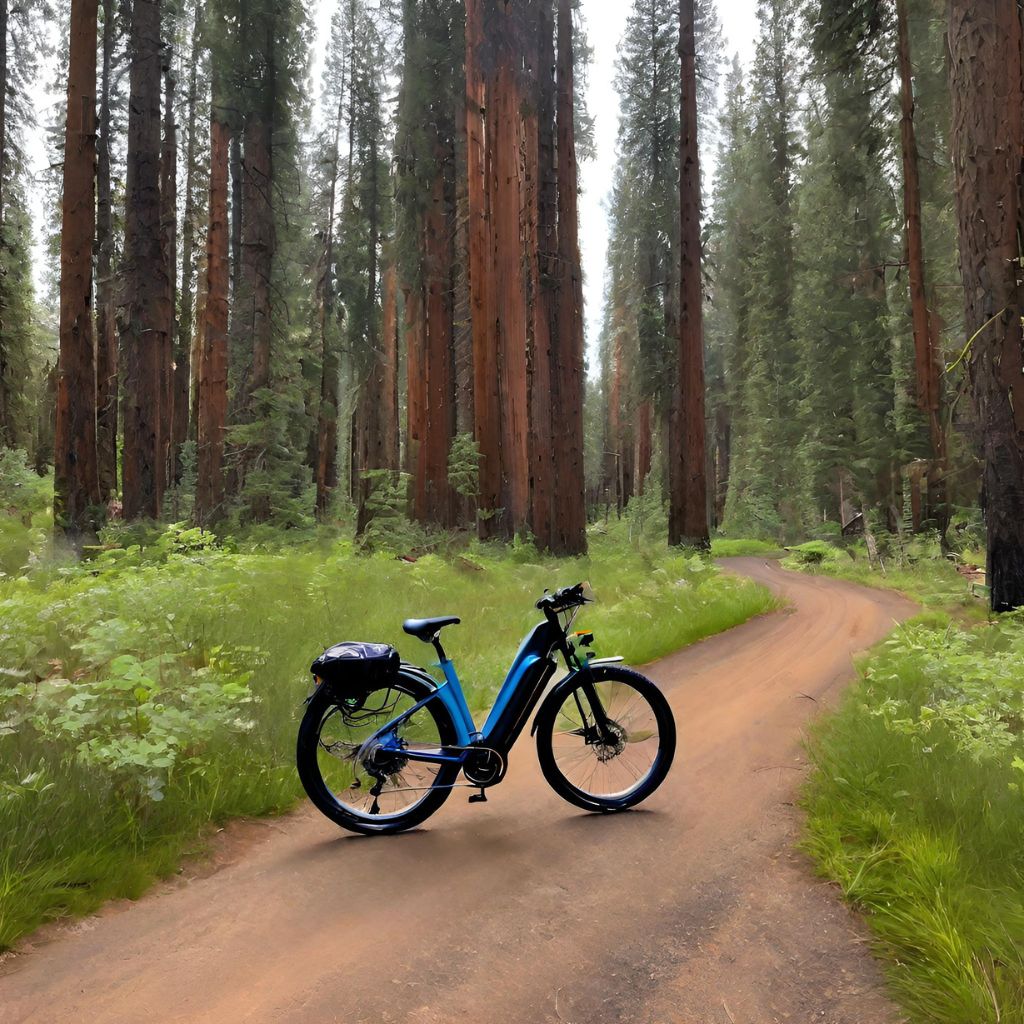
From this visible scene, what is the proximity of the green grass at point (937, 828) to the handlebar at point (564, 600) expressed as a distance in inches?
64.3

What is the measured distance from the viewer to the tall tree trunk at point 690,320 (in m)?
16.0

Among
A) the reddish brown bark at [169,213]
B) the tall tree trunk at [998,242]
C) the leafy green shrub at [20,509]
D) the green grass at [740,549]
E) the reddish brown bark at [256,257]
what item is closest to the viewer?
the tall tree trunk at [998,242]

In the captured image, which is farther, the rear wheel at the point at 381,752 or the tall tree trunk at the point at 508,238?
the tall tree trunk at the point at 508,238

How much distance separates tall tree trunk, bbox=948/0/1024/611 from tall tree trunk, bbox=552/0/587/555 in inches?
305

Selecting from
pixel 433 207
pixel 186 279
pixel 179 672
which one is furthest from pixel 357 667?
pixel 186 279

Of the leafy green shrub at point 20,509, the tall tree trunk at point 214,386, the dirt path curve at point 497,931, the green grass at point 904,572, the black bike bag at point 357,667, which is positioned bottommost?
the dirt path curve at point 497,931

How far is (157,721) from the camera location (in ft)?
11.7

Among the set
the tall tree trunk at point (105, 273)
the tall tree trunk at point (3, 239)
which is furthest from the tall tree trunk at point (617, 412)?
the tall tree trunk at point (3, 239)

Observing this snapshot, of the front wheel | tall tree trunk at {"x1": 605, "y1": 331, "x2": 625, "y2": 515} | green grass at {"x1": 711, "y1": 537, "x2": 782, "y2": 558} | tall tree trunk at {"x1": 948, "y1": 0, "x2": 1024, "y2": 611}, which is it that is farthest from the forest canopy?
tall tree trunk at {"x1": 605, "y1": 331, "x2": 625, "y2": 515}

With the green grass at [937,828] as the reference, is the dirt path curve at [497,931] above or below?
below

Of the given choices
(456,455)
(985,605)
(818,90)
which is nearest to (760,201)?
(818,90)

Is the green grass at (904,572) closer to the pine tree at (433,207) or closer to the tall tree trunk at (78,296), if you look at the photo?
the pine tree at (433,207)

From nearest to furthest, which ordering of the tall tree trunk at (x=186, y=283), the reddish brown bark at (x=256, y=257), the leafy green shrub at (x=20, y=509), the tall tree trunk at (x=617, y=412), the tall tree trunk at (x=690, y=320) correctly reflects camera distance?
the leafy green shrub at (x=20, y=509), the reddish brown bark at (x=256, y=257), the tall tree trunk at (x=690, y=320), the tall tree trunk at (x=186, y=283), the tall tree trunk at (x=617, y=412)

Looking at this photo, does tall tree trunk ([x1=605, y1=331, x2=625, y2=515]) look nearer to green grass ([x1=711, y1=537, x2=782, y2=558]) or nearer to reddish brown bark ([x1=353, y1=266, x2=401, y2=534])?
reddish brown bark ([x1=353, y1=266, x2=401, y2=534])
